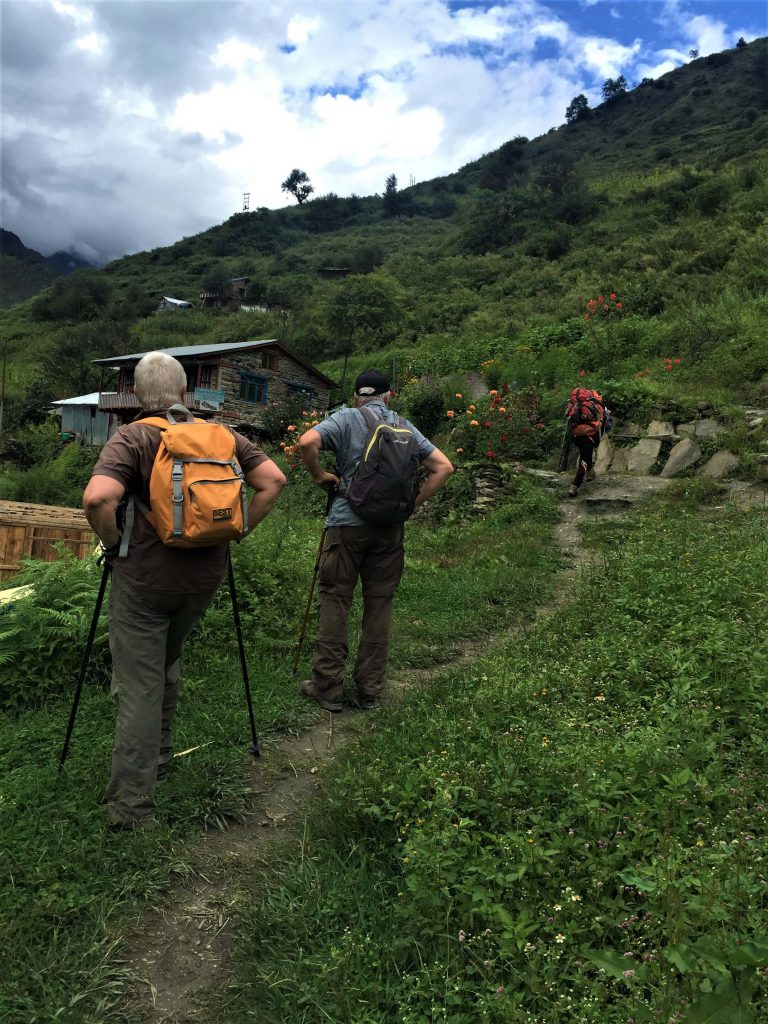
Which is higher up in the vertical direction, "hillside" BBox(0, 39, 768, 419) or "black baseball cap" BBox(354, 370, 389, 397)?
"hillside" BBox(0, 39, 768, 419)

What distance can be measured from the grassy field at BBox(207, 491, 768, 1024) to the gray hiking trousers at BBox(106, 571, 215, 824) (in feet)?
2.61

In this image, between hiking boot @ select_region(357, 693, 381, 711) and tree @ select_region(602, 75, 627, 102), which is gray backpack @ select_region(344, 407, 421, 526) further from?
tree @ select_region(602, 75, 627, 102)

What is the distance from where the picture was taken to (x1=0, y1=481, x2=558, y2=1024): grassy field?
2.38m

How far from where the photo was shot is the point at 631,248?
2886 centimetres

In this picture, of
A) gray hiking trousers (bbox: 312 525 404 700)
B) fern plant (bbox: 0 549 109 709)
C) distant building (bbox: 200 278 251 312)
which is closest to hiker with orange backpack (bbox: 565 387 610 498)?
gray hiking trousers (bbox: 312 525 404 700)

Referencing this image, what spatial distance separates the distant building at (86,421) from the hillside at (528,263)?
29.5 ft

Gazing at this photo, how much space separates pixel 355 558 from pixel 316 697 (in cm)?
104

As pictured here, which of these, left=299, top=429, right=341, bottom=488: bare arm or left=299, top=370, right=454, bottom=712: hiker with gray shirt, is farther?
left=299, top=370, right=454, bottom=712: hiker with gray shirt

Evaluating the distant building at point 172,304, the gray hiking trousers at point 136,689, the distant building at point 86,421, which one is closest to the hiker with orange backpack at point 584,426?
the gray hiking trousers at point 136,689

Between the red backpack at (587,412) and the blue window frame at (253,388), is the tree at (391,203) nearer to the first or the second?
the blue window frame at (253,388)

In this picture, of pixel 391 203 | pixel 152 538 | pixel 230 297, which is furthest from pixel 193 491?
pixel 391 203

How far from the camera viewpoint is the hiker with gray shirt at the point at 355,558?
448 centimetres

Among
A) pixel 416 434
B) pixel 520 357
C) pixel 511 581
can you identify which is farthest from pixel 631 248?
pixel 416 434

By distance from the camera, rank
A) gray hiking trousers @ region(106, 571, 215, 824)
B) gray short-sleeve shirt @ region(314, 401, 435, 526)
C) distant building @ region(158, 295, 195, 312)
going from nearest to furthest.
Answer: gray hiking trousers @ region(106, 571, 215, 824), gray short-sleeve shirt @ region(314, 401, 435, 526), distant building @ region(158, 295, 195, 312)
